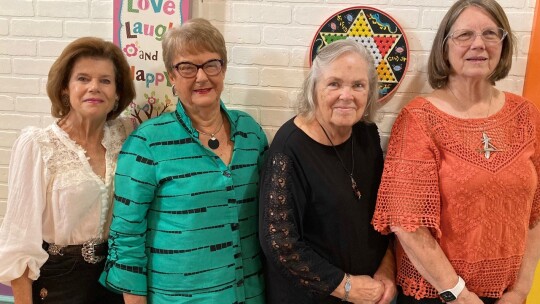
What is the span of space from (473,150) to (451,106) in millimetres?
173

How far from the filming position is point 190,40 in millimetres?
1512

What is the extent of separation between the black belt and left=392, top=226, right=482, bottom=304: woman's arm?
105cm

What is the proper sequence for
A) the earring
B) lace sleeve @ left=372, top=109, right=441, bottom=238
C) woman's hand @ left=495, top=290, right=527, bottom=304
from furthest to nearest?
the earring → woman's hand @ left=495, top=290, right=527, bottom=304 → lace sleeve @ left=372, top=109, right=441, bottom=238

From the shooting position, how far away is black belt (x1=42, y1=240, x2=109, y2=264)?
1595mm

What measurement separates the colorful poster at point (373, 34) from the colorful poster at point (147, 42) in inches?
23.0

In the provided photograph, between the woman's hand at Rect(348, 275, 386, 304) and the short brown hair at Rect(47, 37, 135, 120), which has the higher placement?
the short brown hair at Rect(47, 37, 135, 120)

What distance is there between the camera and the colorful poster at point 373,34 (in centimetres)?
180

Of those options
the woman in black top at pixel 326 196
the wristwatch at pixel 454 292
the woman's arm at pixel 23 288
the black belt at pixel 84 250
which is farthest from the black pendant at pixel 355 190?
the woman's arm at pixel 23 288

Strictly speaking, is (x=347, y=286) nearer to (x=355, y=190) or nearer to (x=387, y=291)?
(x=387, y=291)

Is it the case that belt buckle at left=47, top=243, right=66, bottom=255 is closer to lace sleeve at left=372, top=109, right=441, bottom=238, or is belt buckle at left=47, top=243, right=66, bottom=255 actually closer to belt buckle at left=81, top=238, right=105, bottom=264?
belt buckle at left=81, top=238, right=105, bottom=264

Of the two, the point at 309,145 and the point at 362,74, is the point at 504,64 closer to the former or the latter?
the point at 362,74

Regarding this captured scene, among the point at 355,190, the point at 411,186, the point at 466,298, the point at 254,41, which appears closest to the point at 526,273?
the point at 466,298

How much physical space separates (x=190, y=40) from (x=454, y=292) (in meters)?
1.21

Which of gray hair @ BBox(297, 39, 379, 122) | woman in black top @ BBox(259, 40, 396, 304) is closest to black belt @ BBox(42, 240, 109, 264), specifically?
woman in black top @ BBox(259, 40, 396, 304)
